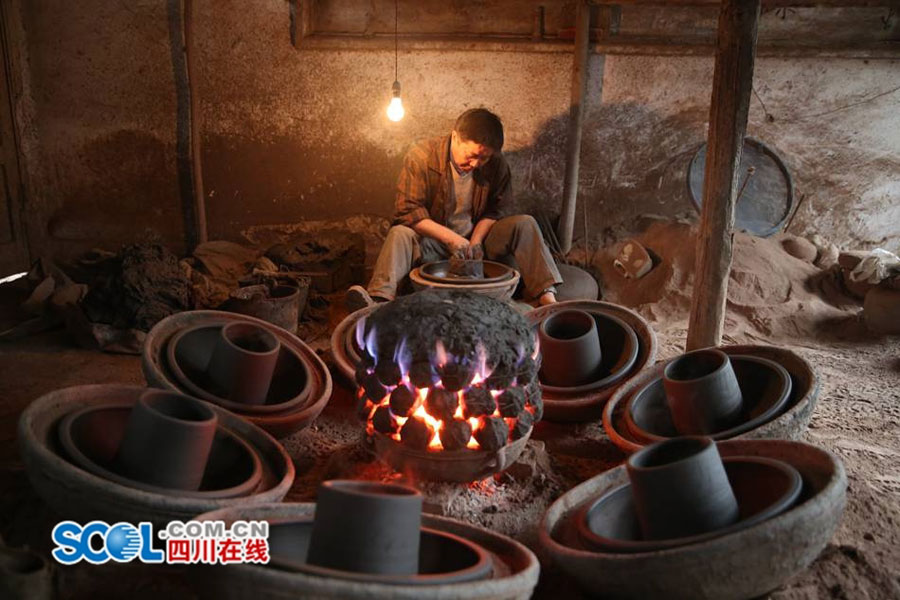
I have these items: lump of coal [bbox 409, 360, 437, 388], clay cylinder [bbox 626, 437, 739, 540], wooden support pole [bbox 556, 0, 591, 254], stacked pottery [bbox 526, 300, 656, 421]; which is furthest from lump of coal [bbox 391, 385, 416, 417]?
wooden support pole [bbox 556, 0, 591, 254]

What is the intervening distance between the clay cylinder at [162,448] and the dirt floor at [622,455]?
1.15 feet

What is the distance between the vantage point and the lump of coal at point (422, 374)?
3258mm

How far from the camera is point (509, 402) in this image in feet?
11.2

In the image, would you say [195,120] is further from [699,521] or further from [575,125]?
[699,521]

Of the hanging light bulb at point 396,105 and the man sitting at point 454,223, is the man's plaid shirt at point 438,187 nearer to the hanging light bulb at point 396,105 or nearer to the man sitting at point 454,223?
the man sitting at point 454,223

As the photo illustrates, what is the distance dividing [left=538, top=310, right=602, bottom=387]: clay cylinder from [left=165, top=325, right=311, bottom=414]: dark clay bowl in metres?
1.39

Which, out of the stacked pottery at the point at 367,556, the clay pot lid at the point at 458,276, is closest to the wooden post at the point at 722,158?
the clay pot lid at the point at 458,276

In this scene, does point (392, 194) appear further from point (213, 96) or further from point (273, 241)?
point (213, 96)

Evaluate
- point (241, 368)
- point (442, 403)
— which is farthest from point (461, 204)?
point (442, 403)

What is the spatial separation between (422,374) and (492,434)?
0.43 metres

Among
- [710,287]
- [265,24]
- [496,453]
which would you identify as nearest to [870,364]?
[710,287]

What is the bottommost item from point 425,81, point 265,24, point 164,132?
point 164,132

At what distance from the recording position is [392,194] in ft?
24.6

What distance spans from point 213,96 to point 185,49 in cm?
49
